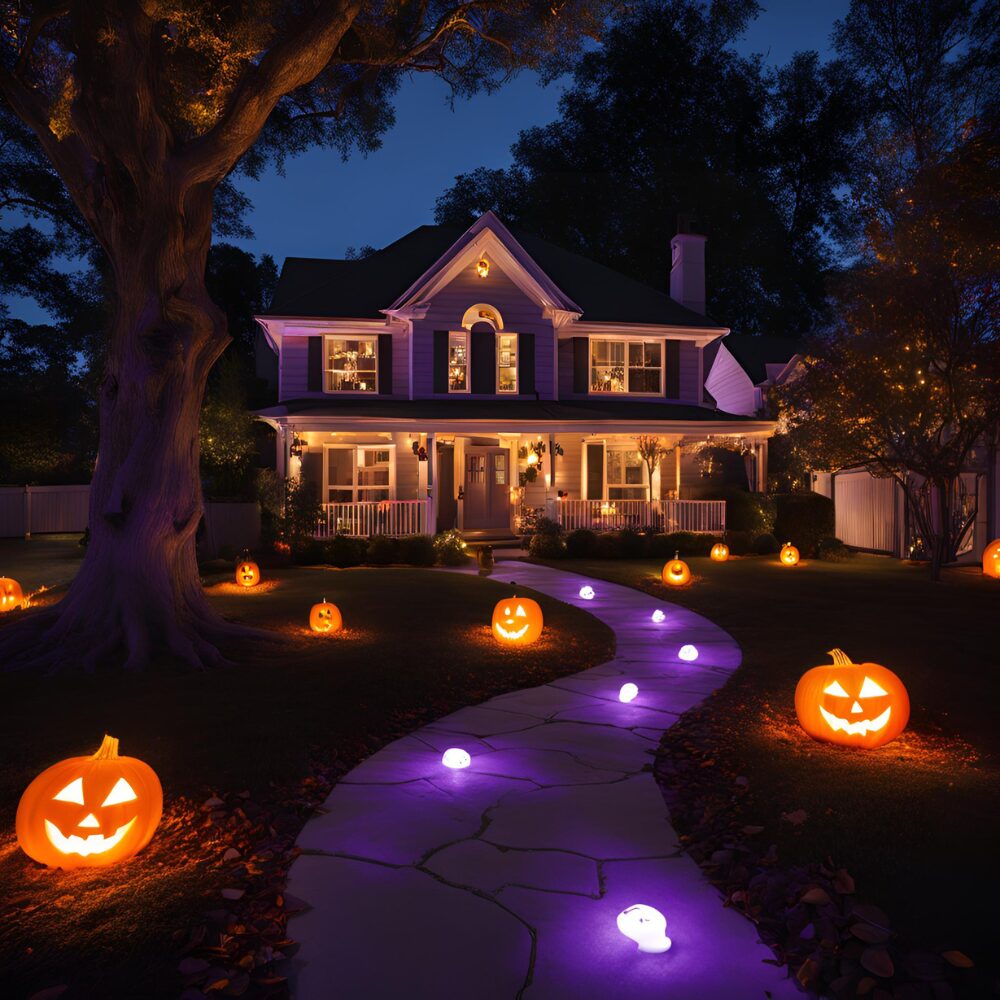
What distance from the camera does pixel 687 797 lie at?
15.0 ft

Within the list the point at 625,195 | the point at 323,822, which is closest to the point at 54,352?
the point at 625,195

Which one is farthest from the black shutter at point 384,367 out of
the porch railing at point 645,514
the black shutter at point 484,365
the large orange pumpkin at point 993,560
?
the large orange pumpkin at point 993,560

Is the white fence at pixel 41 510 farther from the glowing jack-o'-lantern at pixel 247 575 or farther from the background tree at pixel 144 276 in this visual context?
the background tree at pixel 144 276

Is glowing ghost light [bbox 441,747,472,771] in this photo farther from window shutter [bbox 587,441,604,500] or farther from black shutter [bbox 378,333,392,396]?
window shutter [bbox 587,441,604,500]

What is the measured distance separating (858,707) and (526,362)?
17.0m

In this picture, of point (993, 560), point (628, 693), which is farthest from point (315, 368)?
point (628, 693)

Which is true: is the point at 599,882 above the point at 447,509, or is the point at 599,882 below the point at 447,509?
below

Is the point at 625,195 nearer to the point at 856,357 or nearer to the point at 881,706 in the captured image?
the point at 856,357

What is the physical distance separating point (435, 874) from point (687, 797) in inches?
68.1

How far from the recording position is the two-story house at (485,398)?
19641 mm

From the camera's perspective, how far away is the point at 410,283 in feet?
72.0

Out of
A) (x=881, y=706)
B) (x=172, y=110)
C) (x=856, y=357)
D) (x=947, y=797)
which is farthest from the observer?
(x=856, y=357)

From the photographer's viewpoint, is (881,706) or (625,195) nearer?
(881,706)

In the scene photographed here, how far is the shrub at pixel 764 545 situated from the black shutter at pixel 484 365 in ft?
25.7
